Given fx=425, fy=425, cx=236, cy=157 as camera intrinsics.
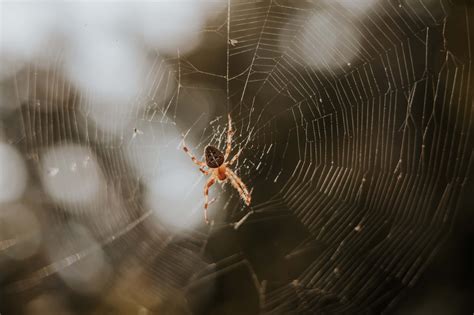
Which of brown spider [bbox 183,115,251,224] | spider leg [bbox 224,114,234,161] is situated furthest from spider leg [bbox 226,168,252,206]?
spider leg [bbox 224,114,234,161]

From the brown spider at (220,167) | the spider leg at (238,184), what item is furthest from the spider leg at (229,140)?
the spider leg at (238,184)

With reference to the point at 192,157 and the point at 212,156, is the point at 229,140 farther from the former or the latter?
the point at 192,157

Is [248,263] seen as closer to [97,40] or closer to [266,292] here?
[266,292]

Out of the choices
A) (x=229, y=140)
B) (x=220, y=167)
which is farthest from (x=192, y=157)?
(x=229, y=140)

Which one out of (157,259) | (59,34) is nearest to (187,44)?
(59,34)

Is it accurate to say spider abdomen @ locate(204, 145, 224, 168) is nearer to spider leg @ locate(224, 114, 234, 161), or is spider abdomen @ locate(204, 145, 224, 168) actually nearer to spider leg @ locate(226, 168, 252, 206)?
spider leg @ locate(224, 114, 234, 161)

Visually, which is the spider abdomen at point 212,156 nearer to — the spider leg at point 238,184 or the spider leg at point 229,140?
the spider leg at point 229,140
